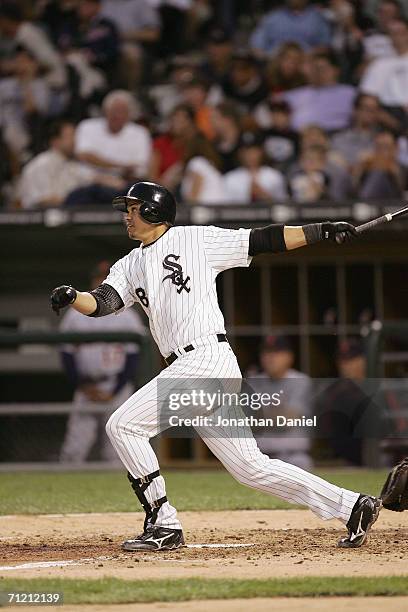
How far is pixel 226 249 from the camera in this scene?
17.1 feet

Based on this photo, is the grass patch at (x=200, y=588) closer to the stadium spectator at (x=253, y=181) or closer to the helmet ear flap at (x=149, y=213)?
the helmet ear flap at (x=149, y=213)

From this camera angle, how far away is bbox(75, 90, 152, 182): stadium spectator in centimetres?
1104

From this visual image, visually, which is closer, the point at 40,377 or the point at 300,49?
the point at 40,377

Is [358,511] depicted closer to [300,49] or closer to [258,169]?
[258,169]

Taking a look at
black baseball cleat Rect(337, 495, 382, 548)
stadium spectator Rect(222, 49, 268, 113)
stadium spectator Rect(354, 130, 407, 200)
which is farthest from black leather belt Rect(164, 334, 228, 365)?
stadium spectator Rect(222, 49, 268, 113)

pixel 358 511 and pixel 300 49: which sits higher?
pixel 300 49

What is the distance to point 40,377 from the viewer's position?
435 inches

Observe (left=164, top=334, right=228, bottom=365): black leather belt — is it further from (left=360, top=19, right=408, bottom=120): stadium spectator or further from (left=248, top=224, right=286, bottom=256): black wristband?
(left=360, top=19, right=408, bottom=120): stadium spectator

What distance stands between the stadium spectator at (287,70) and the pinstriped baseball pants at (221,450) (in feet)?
23.8

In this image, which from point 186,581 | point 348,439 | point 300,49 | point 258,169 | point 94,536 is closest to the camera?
point 186,581

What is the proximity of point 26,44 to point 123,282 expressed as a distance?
785 centimetres

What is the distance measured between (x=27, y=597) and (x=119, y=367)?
591cm

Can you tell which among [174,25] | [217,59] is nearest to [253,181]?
[217,59]

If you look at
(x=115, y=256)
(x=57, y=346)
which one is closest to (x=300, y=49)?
(x=115, y=256)
